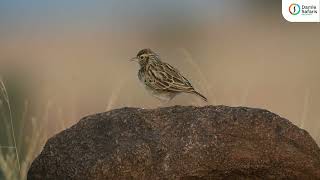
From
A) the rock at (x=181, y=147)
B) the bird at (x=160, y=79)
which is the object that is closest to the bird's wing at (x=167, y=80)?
the bird at (x=160, y=79)

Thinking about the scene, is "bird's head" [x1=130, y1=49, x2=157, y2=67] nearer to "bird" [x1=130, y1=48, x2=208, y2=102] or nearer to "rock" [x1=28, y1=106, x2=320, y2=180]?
"bird" [x1=130, y1=48, x2=208, y2=102]

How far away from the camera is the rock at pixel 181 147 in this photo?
933 cm

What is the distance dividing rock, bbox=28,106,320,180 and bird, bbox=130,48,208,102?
0.48 m

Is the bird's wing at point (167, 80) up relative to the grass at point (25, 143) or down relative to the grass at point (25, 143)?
up

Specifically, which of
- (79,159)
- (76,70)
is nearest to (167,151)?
(79,159)

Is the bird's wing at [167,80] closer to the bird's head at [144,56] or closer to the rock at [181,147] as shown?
the bird's head at [144,56]

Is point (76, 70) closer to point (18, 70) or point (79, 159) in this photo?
point (18, 70)

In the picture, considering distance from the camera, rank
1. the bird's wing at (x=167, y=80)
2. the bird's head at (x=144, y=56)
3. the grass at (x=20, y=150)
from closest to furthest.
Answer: the bird's wing at (x=167, y=80)
the bird's head at (x=144, y=56)
the grass at (x=20, y=150)

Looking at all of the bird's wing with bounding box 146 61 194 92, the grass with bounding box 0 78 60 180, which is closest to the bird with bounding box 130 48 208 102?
the bird's wing with bounding box 146 61 194 92

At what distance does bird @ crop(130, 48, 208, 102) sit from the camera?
1018 cm

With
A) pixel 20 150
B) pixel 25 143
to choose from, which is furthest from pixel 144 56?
pixel 20 150

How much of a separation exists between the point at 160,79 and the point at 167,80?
0.07 meters

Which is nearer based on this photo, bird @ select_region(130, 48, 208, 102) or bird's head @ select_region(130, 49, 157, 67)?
bird @ select_region(130, 48, 208, 102)

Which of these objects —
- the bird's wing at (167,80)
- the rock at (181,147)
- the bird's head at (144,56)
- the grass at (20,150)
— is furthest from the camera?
the grass at (20,150)
